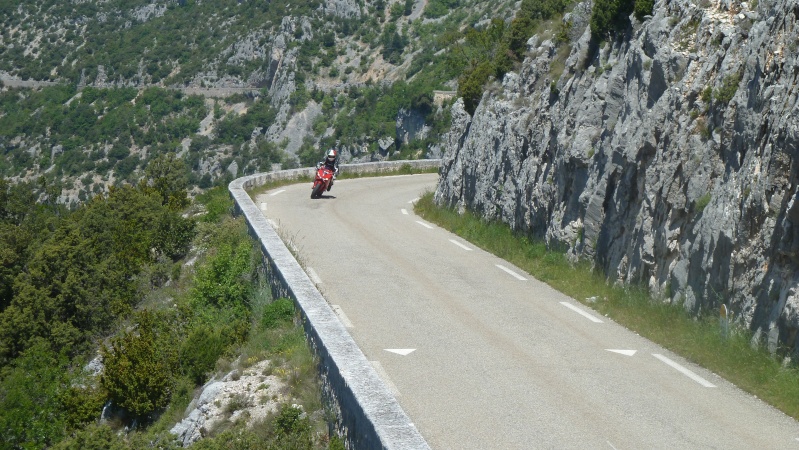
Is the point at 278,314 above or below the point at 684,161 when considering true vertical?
below

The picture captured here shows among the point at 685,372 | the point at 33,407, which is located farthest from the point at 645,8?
the point at 33,407

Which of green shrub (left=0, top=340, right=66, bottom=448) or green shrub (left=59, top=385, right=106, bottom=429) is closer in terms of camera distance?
green shrub (left=59, top=385, right=106, bottom=429)

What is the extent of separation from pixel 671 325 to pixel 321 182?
59.2 feet

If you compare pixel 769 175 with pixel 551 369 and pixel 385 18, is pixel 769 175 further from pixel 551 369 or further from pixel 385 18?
pixel 385 18

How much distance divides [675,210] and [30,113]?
116 m

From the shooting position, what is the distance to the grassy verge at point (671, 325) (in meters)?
9.24

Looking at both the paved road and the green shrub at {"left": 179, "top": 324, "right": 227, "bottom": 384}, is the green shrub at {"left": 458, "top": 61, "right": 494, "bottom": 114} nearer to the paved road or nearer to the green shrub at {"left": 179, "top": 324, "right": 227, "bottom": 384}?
the paved road

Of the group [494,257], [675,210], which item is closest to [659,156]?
[675,210]

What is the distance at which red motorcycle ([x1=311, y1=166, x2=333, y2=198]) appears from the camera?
93.7 feet

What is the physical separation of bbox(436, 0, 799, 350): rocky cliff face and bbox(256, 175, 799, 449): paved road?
106cm

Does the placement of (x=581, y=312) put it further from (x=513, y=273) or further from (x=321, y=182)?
(x=321, y=182)

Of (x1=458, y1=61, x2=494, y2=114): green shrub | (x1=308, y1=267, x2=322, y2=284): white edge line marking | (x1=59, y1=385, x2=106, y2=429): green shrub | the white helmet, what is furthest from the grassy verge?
the white helmet

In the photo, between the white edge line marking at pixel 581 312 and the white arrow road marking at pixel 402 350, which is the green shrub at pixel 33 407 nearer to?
the white arrow road marking at pixel 402 350

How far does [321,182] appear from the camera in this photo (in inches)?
1124
